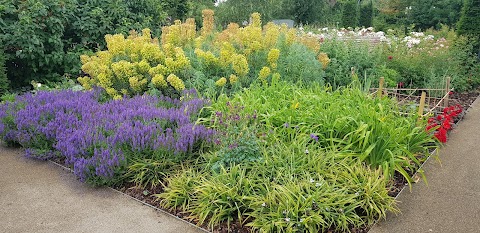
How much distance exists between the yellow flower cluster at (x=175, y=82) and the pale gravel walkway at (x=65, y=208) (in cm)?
166

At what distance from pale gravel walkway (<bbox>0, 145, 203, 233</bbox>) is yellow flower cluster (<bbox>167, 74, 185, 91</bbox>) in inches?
65.5

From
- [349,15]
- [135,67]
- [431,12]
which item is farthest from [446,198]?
[431,12]

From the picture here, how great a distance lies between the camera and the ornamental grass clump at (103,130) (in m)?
3.84

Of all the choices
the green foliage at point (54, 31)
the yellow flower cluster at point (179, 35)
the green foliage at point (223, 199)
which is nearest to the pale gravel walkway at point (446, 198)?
the green foliage at point (223, 199)

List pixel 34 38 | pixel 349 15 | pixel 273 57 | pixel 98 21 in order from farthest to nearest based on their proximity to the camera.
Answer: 1. pixel 349 15
2. pixel 98 21
3. pixel 34 38
4. pixel 273 57

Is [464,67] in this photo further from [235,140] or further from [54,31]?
[54,31]

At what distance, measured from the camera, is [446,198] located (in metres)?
3.71

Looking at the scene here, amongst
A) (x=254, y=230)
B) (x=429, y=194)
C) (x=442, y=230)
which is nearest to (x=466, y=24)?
(x=429, y=194)

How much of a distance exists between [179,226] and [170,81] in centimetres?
237

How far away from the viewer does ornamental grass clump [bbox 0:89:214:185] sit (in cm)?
384

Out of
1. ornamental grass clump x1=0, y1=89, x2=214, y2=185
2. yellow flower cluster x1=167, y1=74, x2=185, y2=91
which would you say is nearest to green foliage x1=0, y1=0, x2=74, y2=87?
ornamental grass clump x1=0, y1=89, x2=214, y2=185

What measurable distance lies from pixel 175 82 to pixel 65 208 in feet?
7.17

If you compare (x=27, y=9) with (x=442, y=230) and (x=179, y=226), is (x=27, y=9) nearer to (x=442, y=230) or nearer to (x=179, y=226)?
(x=179, y=226)

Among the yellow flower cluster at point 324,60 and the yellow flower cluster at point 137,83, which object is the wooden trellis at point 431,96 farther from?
the yellow flower cluster at point 137,83
